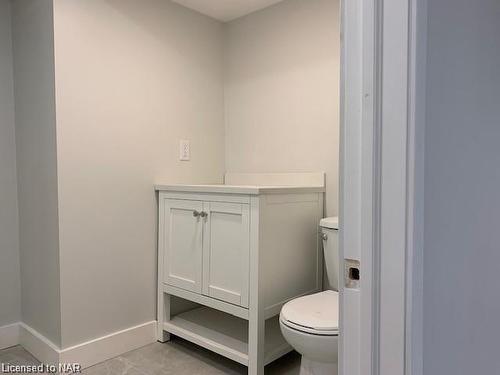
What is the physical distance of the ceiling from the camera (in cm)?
239

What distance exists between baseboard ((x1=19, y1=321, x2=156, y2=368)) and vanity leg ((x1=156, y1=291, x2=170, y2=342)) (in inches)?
1.6

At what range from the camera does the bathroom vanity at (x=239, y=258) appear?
1.78 meters

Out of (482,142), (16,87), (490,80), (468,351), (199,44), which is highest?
(199,44)

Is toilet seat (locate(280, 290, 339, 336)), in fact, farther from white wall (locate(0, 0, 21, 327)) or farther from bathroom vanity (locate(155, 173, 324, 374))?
white wall (locate(0, 0, 21, 327))

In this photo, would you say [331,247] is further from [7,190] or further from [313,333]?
[7,190]

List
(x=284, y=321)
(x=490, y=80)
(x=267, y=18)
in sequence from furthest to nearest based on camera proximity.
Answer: (x=267, y=18)
(x=284, y=321)
(x=490, y=80)

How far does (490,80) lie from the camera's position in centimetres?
107

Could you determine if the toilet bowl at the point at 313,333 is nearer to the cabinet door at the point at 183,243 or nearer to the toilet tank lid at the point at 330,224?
the toilet tank lid at the point at 330,224

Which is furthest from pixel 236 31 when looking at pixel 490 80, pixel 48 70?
pixel 490 80

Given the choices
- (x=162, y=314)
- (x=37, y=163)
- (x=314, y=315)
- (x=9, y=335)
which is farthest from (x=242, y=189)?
(x=9, y=335)

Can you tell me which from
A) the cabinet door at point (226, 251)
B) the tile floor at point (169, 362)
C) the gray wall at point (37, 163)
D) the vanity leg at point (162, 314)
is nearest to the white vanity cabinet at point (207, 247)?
the cabinet door at point (226, 251)

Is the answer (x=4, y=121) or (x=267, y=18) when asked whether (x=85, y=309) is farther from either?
(x=267, y=18)

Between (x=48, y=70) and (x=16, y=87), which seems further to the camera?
(x=16, y=87)

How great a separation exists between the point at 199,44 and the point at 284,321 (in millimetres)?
1905
